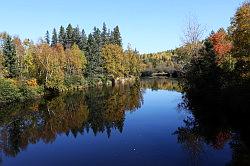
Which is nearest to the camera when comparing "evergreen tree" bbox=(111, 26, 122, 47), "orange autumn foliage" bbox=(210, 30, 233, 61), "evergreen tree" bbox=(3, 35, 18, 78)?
"orange autumn foliage" bbox=(210, 30, 233, 61)

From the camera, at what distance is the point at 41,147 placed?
Result: 3022 cm

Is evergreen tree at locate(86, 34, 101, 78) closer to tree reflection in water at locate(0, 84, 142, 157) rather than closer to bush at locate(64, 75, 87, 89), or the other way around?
bush at locate(64, 75, 87, 89)

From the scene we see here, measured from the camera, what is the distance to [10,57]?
252ft

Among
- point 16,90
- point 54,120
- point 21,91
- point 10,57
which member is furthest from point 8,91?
point 54,120

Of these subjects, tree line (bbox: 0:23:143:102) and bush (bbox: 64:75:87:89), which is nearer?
tree line (bbox: 0:23:143:102)

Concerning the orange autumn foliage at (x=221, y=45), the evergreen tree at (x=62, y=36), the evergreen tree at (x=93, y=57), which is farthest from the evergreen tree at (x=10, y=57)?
the evergreen tree at (x=62, y=36)

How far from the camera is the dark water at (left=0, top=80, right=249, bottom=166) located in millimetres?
24609

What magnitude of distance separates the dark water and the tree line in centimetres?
1869

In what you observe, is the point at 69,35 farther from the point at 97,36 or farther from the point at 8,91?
the point at 8,91

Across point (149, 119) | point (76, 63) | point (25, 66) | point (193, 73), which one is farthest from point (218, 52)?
point (76, 63)

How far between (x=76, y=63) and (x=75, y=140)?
216 ft

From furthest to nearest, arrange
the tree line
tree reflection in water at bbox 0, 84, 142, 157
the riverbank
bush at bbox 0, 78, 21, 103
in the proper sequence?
the tree line, the riverbank, bush at bbox 0, 78, 21, 103, tree reflection in water at bbox 0, 84, 142, 157

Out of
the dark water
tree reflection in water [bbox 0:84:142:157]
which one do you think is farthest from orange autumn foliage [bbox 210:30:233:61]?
tree reflection in water [bbox 0:84:142:157]

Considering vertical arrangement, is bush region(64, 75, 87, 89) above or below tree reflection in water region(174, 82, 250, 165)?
above
